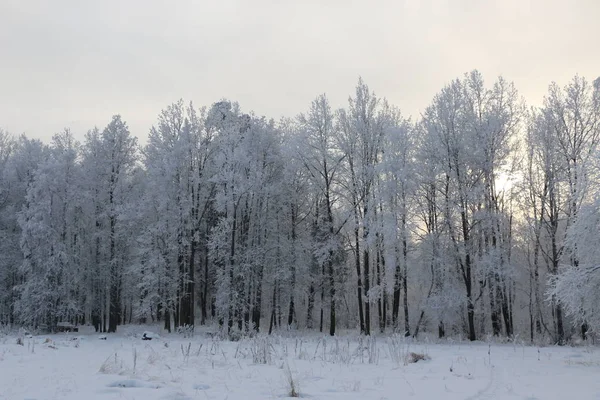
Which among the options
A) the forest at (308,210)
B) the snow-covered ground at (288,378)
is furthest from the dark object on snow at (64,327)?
the snow-covered ground at (288,378)

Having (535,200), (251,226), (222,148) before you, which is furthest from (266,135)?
(535,200)

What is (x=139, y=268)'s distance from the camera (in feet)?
95.8

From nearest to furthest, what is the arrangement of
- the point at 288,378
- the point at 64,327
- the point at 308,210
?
the point at 288,378, the point at 64,327, the point at 308,210

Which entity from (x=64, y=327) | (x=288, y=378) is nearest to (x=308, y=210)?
(x=64, y=327)

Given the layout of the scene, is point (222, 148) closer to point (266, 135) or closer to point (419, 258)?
point (266, 135)

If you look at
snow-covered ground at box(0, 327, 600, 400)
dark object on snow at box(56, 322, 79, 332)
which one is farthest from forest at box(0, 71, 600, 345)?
snow-covered ground at box(0, 327, 600, 400)

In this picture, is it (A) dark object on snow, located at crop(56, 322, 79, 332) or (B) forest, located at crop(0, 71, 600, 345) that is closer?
(B) forest, located at crop(0, 71, 600, 345)

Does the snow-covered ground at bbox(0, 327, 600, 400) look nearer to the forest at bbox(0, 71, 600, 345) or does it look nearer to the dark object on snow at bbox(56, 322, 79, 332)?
the forest at bbox(0, 71, 600, 345)

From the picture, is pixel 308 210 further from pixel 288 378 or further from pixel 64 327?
pixel 288 378

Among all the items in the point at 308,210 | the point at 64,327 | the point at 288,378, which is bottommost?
the point at 64,327

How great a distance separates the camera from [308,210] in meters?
35.6

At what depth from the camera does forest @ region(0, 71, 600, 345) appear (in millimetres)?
25250

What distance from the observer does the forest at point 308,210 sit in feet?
82.8

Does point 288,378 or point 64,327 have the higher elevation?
point 288,378
